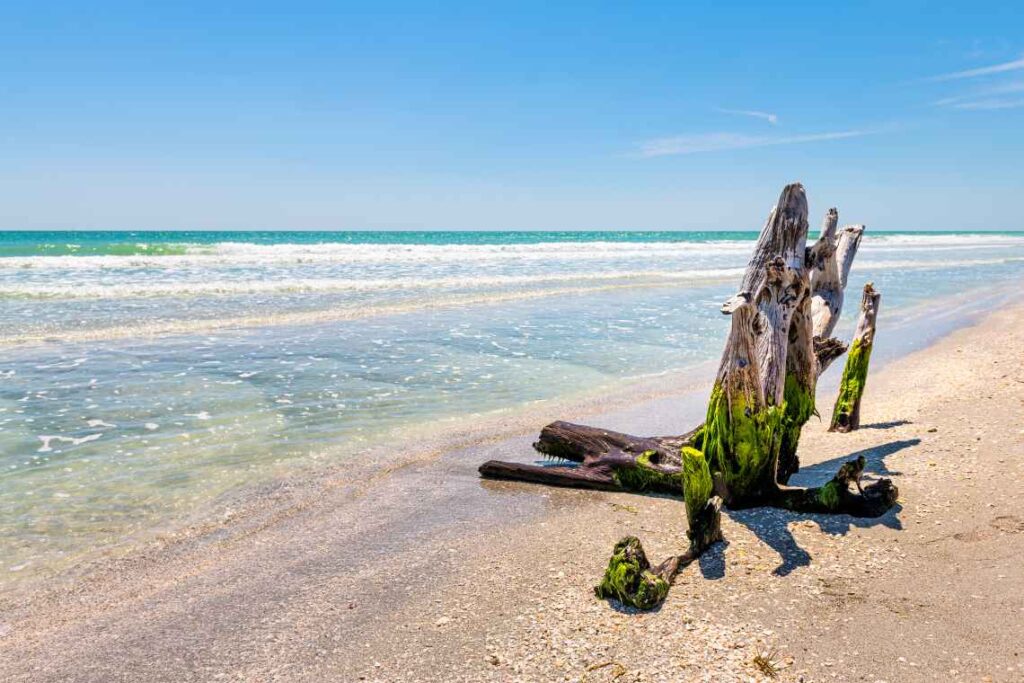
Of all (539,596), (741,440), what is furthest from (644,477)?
(539,596)

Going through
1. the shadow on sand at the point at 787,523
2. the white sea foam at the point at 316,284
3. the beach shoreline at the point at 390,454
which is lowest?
the beach shoreline at the point at 390,454

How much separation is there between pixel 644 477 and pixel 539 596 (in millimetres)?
1903

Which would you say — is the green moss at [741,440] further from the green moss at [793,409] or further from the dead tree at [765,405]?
the green moss at [793,409]

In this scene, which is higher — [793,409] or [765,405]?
[765,405]

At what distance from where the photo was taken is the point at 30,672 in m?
3.54

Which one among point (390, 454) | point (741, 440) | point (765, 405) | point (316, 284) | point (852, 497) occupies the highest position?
point (765, 405)

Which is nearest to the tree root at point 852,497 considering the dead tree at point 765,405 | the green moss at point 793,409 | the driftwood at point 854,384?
the dead tree at point 765,405

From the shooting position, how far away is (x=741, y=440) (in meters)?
4.97

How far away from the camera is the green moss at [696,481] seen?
439 cm

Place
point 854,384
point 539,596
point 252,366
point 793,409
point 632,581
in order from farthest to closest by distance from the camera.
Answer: point 252,366 < point 854,384 < point 793,409 < point 539,596 < point 632,581

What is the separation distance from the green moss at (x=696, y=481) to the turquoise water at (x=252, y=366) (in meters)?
3.68

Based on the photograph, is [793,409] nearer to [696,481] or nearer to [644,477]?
[644,477]

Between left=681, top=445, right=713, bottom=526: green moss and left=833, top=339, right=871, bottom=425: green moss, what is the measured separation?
366 centimetres

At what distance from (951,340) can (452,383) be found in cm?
951
